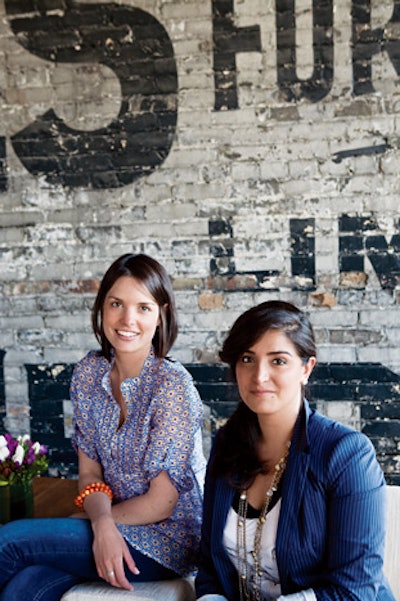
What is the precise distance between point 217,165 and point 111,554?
189cm

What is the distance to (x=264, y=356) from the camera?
1.52 metres

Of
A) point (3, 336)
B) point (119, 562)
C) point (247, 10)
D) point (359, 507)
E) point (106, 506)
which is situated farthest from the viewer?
point (3, 336)

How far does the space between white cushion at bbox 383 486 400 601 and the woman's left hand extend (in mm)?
641

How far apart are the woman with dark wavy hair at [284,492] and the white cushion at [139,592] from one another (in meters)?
0.12

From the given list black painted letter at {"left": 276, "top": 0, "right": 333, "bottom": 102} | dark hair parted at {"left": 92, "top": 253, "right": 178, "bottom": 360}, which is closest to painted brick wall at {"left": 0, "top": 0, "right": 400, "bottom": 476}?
black painted letter at {"left": 276, "top": 0, "right": 333, "bottom": 102}

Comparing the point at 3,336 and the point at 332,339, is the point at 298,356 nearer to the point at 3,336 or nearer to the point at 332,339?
the point at 332,339

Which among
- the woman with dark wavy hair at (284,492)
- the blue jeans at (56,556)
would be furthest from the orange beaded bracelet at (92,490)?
the woman with dark wavy hair at (284,492)

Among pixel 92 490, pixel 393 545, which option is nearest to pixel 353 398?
pixel 393 545

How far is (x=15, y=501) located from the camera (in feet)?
6.25

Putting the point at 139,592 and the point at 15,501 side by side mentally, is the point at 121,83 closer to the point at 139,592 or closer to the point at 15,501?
the point at 15,501

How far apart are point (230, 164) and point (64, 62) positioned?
944 mm

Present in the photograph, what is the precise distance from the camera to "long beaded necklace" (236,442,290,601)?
1.47 m

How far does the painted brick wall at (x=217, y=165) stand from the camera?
9.45ft

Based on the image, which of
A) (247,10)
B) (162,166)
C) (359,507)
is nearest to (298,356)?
(359,507)
